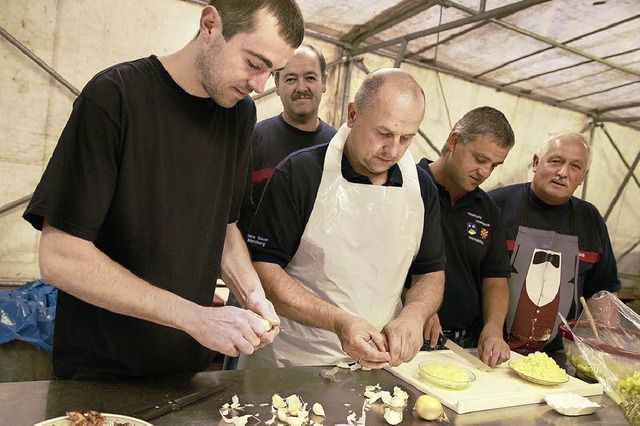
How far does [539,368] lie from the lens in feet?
6.79

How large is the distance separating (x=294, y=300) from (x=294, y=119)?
151 centimetres

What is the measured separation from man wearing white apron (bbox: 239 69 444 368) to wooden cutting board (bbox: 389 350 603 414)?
7.5 inches

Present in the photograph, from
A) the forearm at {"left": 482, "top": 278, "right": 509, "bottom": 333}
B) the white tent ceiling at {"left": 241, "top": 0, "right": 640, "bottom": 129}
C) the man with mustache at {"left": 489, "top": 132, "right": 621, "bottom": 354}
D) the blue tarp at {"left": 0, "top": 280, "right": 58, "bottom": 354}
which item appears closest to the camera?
the forearm at {"left": 482, "top": 278, "right": 509, "bottom": 333}

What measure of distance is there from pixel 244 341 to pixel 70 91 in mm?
3830

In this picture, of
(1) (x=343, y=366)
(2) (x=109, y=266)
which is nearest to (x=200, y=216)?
(2) (x=109, y=266)

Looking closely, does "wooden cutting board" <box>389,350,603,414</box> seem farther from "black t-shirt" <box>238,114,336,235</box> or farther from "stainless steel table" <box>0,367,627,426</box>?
"black t-shirt" <box>238,114,336,235</box>

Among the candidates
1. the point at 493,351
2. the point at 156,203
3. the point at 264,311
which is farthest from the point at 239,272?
the point at 493,351

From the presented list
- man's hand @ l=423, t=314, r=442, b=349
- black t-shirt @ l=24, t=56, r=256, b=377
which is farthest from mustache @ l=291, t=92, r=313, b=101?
man's hand @ l=423, t=314, r=442, b=349

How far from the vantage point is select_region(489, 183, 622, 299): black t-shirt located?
3.10 metres

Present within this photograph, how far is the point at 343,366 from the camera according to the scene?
2004 mm

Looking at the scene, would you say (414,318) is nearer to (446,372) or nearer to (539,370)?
(446,372)

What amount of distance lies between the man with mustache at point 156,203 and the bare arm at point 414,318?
0.51 metres

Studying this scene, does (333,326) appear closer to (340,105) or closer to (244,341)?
(244,341)

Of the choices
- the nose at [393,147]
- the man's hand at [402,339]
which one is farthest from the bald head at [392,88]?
the man's hand at [402,339]
